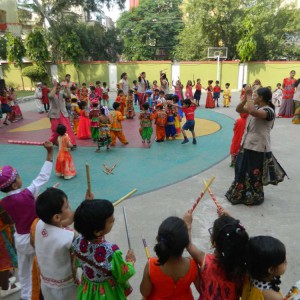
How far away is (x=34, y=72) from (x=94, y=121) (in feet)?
52.6

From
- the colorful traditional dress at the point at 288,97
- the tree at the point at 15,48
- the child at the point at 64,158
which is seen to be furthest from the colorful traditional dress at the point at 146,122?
the tree at the point at 15,48

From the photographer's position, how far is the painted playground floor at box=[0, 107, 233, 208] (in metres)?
5.48

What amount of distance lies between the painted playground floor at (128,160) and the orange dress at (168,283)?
3.08 m

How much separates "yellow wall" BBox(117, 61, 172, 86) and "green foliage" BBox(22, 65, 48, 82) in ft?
17.5

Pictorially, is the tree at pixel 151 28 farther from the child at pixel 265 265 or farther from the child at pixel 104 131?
the child at pixel 265 265

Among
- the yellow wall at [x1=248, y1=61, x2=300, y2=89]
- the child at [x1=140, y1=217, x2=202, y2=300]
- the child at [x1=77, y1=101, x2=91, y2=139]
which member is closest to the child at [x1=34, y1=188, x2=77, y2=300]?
the child at [x1=140, y1=217, x2=202, y2=300]

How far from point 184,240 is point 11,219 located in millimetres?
1698

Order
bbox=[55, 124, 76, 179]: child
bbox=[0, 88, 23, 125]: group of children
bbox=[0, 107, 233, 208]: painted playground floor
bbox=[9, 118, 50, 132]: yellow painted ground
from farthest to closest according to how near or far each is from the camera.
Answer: bbox=[0, 88, 23, 125]: group of children → bbox=[9, 118, 50, 132]: yellow painted ground → bbox=[55, 124, 76, 179]: child → bbox=[0, 107, 233, 208]: painted playground floor

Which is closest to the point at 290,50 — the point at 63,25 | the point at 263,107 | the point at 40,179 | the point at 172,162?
the point at 63,25

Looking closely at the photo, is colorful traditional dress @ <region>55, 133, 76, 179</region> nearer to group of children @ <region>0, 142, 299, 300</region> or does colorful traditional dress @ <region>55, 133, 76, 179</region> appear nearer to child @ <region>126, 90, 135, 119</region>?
A: group of children @ <region>0, 142, 299, 300</region>

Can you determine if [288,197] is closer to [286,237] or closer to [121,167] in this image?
[286,237]

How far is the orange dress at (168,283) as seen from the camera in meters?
1.83

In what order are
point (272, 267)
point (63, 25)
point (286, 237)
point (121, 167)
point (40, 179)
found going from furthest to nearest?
point (63, 25), point (121, 167), point (286, 237), point (40, 179), point (272, 267)

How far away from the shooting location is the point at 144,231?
3.96 metres
